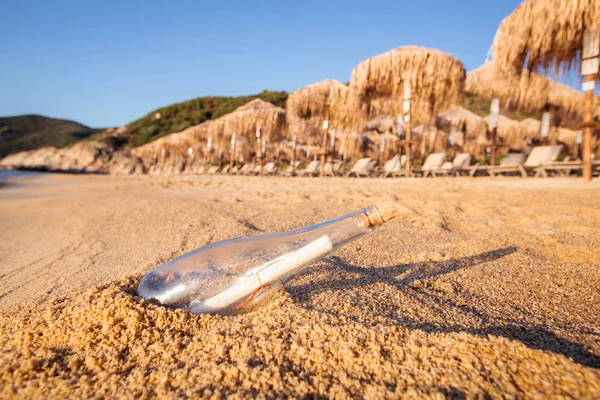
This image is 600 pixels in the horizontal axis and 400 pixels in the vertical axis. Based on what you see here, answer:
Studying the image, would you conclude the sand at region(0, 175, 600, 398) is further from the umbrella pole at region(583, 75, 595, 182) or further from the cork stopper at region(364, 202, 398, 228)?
the umbrella pole at region(583, 75, 595, 182)

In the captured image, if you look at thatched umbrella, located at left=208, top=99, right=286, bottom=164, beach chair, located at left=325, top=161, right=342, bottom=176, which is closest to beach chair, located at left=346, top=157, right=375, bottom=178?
beach chair, located at left=325, top=161, right=342, bottom=176

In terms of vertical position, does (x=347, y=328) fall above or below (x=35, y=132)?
below

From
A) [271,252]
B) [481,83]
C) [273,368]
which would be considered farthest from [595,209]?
[481,83]

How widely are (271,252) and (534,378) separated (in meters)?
0.70

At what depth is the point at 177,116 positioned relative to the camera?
33281 mm

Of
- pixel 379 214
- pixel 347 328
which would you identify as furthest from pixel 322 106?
pixel 347 328

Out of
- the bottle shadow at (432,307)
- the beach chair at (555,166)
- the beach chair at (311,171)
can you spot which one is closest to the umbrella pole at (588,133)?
the beach chair at (555,166)

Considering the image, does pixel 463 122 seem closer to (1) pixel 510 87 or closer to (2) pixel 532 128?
(2) pixel 532 128

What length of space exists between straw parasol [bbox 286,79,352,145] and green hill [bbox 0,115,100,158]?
33635mm

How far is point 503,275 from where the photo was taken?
125 centimetres

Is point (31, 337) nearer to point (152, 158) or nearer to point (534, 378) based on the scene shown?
point (534, 378)

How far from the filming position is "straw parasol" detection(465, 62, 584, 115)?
779 cm

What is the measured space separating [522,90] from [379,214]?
1021 centimetres

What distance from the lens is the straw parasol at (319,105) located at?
10797 mm
